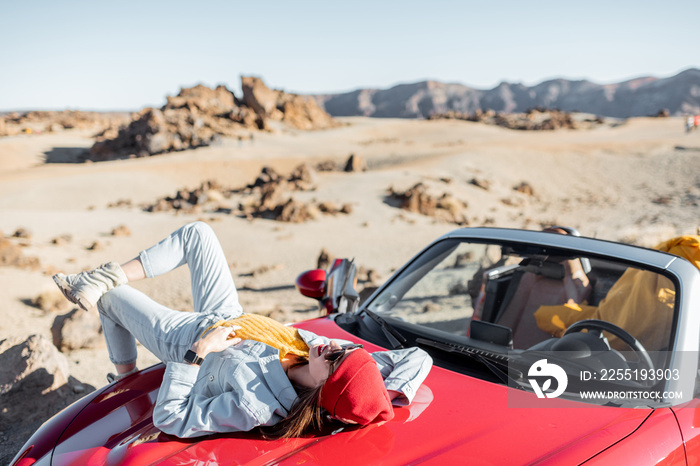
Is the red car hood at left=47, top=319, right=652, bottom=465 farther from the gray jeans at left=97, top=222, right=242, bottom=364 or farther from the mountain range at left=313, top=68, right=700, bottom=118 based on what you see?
the mountain range at left=313, top=68, right=700, bottom=118

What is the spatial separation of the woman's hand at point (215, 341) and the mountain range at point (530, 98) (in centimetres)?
10901

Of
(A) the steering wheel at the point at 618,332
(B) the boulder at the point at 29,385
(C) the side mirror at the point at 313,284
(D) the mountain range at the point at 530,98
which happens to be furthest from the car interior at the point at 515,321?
(D) the mountain range at the point at 530,98

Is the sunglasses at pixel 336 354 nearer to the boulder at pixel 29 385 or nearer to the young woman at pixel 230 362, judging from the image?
the young woman at pixel 230 362

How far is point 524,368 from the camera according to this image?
2.00 m

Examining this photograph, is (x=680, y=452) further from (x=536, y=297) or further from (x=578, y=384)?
(x=536, y=297)

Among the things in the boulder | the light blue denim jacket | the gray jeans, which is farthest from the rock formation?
the light blue denim jacket

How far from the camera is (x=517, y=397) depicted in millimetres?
1822

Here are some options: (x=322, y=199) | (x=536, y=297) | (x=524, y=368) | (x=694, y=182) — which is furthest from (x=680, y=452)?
(x=694, y=182)

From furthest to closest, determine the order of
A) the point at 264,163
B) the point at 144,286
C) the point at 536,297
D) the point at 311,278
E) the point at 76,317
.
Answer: the point at 264,163, the point at 144,286, the point at 76,317, the point at 311,278, the point at 536,297

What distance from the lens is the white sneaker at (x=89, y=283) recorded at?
95.5 inches

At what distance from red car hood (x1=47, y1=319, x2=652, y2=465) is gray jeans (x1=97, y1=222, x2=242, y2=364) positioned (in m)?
0.54

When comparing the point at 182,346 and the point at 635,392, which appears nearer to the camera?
the point at 635,392

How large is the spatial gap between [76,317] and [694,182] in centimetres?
2006

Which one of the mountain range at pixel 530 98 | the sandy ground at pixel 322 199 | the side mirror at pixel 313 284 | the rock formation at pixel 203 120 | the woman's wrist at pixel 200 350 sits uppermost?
the mountain range at pixel 530 98
